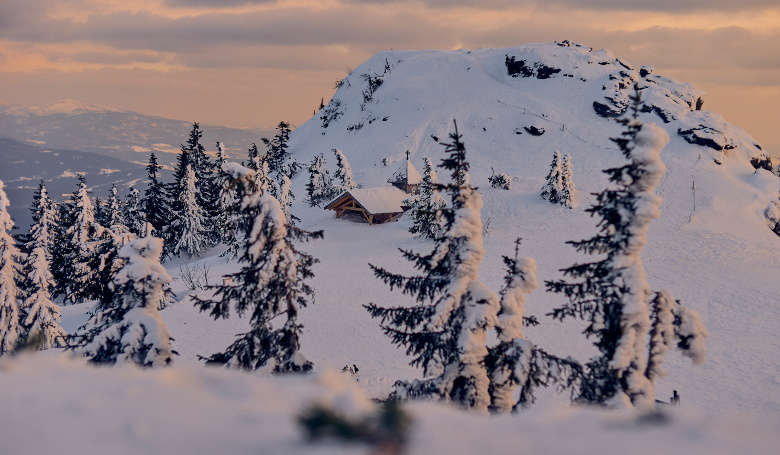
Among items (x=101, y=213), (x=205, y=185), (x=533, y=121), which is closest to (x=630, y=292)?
(x=205, y=185)

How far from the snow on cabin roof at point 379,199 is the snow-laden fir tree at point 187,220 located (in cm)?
1520

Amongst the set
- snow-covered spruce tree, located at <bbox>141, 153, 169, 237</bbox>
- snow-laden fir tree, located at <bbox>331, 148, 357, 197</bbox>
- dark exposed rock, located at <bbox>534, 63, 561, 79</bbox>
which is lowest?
snow-covered spruce tree, located at <bbox>141, 153, 169, 237</bbox>

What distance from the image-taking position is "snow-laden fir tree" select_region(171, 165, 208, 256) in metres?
44.9

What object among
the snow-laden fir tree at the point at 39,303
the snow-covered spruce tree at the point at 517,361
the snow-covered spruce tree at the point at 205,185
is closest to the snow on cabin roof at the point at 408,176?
the snow-covered spruce tree at the point at 205,185

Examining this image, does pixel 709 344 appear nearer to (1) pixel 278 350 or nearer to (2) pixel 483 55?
(1) pixel 278 350

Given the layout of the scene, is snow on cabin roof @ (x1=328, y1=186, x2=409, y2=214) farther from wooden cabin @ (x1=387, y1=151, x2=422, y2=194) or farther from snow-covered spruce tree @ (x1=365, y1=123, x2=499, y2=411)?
snow-covered spruce tree @ (x1=365, y1=123, x2=499, y2=411)

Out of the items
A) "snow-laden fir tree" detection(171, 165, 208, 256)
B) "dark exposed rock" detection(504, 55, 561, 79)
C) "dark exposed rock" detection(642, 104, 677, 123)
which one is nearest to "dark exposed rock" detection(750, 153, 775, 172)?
"dark exposed rock" detection(642, 104, 677, 123)

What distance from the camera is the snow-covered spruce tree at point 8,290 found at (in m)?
23.9

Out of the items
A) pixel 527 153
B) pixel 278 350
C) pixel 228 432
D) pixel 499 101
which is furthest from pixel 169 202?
pixel 499 101

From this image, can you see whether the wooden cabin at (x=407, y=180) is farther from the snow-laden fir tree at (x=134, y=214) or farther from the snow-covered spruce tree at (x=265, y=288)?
the snow-covered spruce tree at (x=265, y=288)

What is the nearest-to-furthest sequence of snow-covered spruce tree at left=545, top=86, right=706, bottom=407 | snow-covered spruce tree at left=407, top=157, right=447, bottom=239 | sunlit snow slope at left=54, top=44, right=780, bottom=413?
snow-covered spruce tree at left=545, top=86, right=706, bottom=407 < sunlit snow slope at left=54, top=44, right=780, bottom=413 < snow-covered spruce tree at left=407, top=157, right=447, bottom=239

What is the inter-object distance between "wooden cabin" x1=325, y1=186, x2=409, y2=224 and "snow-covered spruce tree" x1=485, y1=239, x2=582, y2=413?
37878mm

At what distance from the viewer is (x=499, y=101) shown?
87.3 meters

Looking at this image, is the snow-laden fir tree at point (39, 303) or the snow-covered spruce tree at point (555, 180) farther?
the snow-covered spruce tree at point (555, 180)
